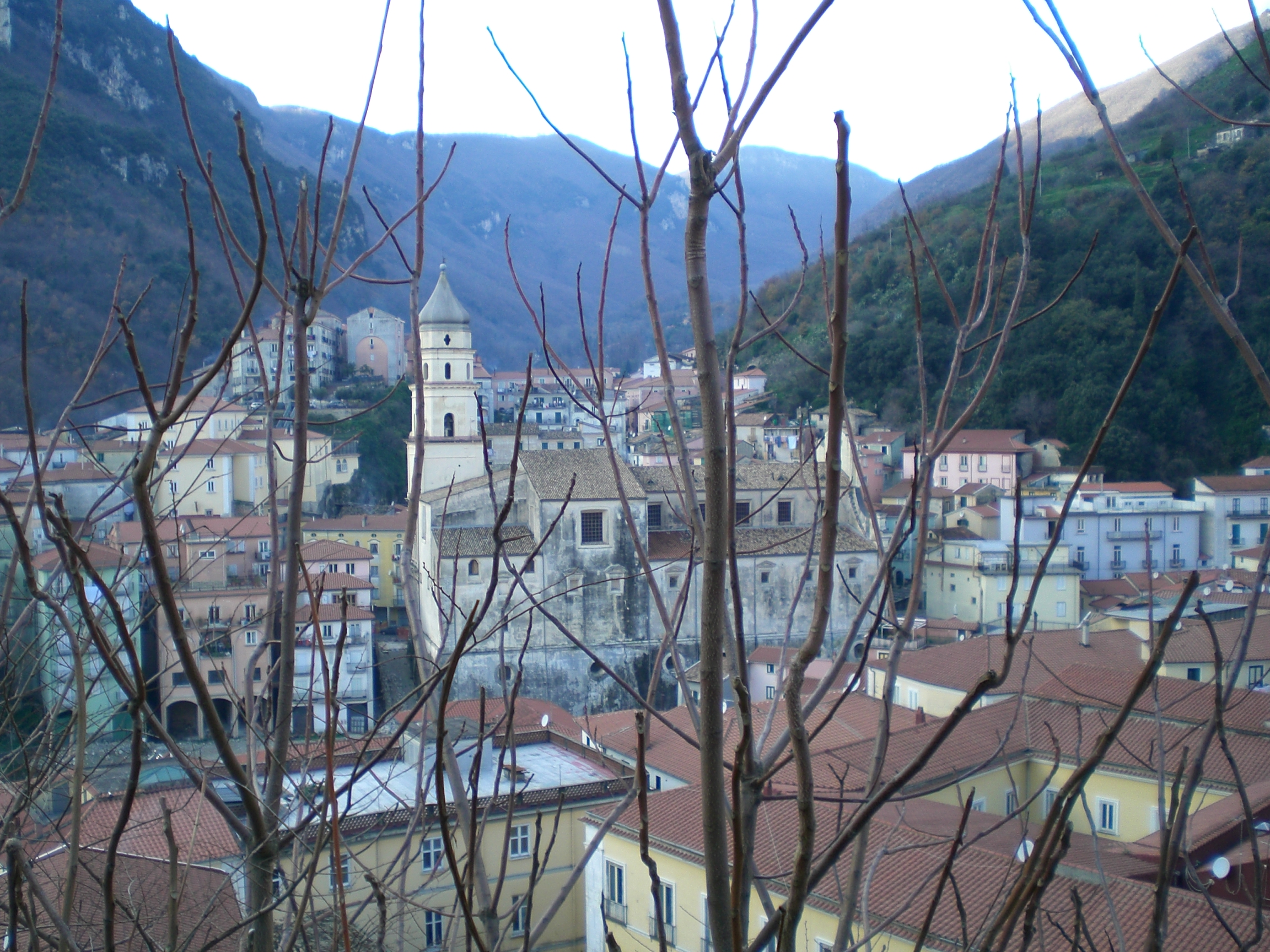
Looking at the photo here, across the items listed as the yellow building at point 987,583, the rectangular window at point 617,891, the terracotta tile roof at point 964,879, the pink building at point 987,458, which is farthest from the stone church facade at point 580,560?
the pink building at point 987,458

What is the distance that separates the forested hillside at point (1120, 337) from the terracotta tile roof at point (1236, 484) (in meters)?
2.94

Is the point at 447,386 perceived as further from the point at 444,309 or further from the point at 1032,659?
the point at 1032,659

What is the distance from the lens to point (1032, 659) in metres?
13.8

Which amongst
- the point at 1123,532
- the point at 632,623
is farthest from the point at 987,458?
the point at 632,623

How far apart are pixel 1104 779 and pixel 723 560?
31.3 feet

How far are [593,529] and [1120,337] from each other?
2164cm

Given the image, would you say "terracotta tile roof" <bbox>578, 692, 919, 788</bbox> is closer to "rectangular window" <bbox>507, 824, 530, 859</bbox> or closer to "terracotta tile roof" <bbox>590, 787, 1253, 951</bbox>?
"rectangular window" <bbox>507, 824, 530, 859</bbox>

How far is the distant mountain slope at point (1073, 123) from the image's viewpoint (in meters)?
Result: 57.7

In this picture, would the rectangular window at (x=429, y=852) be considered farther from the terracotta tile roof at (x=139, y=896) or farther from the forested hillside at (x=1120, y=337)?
the forested hillside at (x=1120, y=337)

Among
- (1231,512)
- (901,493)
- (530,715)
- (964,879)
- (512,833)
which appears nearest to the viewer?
(964,879)

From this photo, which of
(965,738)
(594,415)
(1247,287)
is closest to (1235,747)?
(965,738)

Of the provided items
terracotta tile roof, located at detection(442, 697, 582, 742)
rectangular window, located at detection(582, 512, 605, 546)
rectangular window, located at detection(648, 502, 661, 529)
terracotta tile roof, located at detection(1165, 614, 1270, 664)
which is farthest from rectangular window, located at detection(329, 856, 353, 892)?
rectangular window, located at detection(648, 502, 661, 529)

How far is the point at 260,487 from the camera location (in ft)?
104

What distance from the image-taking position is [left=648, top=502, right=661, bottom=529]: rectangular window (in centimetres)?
2148
